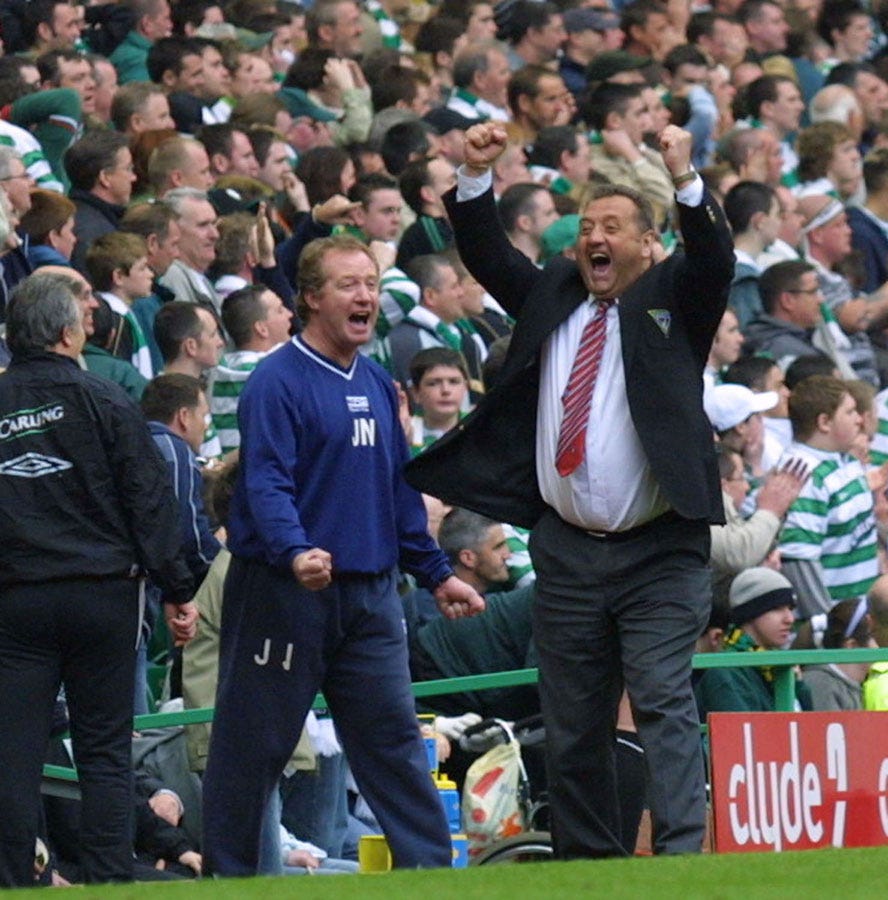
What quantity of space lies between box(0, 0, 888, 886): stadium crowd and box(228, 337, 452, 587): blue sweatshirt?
1.1 inches

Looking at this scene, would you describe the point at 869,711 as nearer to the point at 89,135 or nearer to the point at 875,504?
the point at 875,504

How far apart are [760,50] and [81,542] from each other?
16.3 meters

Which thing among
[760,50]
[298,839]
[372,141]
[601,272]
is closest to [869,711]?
[601,272]

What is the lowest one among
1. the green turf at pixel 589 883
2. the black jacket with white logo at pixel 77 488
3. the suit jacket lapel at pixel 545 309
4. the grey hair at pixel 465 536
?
the green turf at pixel 589 883

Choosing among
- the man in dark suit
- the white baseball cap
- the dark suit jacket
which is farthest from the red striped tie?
the white baseball cap

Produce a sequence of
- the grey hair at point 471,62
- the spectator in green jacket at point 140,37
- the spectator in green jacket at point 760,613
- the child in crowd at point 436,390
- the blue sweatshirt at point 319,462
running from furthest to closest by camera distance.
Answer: the grey hair at point 471,62, the spectator in green jacket at point 140,37, the child in crowd at point 436,390, the spectator in green jacket at point 760,613, the blue sweatshirt at point 319,462

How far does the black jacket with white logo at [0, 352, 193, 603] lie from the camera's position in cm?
855

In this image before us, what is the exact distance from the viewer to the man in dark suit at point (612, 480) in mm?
8109

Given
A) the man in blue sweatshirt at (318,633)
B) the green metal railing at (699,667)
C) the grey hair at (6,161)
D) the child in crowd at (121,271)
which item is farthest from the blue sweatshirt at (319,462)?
the grey hair at (6,161)

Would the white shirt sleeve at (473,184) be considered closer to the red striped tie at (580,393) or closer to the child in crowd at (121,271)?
the red striped tie at (580,393)

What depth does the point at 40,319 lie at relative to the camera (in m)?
8.76

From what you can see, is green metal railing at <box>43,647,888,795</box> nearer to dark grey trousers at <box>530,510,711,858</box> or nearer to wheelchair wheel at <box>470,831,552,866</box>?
wheelchair wheel at <box>470,831,552,866</box>

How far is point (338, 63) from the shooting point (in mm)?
18016

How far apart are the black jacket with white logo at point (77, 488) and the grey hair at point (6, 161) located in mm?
3678
